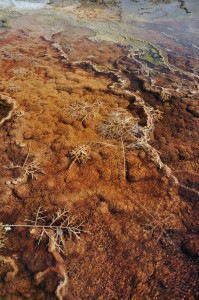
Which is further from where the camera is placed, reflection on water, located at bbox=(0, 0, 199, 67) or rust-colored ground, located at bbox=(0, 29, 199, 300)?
reflection on water, located at bbox=(0, 0, 199, 67)

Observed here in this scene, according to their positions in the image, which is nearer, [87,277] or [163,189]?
[87,277]

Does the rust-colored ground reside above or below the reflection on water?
below

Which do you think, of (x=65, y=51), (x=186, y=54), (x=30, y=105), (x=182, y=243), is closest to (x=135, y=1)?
(x=186, y=54)

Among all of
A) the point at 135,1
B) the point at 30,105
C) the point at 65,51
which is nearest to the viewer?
the point at 30,105

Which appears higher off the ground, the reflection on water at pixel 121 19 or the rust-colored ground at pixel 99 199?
the reflection on water at pixel 121 19

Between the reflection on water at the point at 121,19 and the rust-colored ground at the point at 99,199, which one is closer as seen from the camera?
the rust-colored ground at the point at 99,199

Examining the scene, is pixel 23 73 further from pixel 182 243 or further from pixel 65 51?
pixel 182 243

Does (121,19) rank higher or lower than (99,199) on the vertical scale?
higher

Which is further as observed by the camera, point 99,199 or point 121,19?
point 121,19
